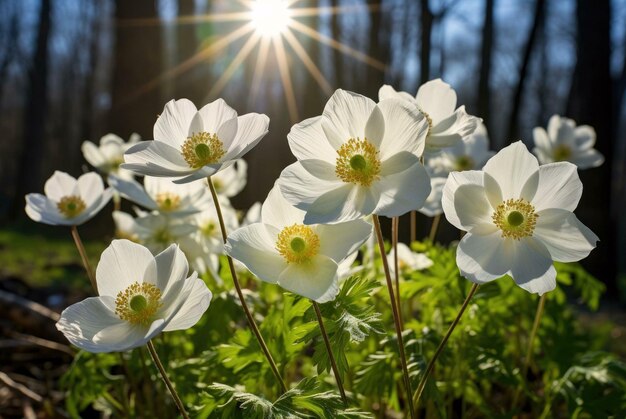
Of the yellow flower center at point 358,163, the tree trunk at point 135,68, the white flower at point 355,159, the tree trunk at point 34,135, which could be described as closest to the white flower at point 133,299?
the white flower at point 355,159

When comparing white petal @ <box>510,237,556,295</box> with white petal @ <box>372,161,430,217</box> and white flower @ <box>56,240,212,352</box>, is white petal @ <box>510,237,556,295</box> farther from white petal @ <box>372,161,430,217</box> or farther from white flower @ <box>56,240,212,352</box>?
white flower @ <box>56,240,212,352</box>

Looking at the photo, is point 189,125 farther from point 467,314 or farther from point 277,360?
point 467,314

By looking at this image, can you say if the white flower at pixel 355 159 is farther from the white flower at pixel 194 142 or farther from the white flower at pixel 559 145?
the white flower at pixel 559 145

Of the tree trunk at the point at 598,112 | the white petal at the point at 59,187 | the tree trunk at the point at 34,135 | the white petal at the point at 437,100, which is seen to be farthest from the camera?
the tree trunk at the point at 34,135

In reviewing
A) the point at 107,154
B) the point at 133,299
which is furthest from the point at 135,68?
the point at 133,299

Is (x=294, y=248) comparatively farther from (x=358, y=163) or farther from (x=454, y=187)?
(x=454, y=187)

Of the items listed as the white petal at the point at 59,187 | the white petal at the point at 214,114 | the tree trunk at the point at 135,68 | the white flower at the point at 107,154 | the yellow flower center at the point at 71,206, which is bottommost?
the white petal at the point at 214,114

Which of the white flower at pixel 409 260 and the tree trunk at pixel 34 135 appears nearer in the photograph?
the white flower at pixel 409 260
